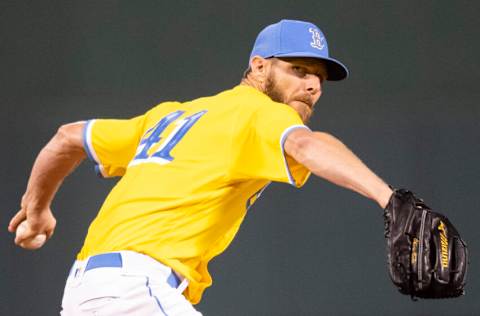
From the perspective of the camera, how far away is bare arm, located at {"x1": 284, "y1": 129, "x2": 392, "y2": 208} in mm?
1907

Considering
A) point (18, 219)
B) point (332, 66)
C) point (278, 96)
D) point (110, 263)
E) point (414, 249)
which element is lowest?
point (18, 219)

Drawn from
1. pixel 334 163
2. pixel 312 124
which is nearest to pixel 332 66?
pixel 334 163

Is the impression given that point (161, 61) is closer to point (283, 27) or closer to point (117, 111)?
point (117, 111)

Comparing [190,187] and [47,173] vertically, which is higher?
[190,187]

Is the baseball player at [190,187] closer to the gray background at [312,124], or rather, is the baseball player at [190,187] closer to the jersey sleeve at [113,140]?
the jersey sleeve at [113,140]

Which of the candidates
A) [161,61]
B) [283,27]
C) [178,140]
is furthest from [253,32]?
[178,140]

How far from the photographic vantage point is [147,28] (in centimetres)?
525

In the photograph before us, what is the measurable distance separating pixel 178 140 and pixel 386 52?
304 cm

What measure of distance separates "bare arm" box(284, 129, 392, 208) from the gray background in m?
3.03

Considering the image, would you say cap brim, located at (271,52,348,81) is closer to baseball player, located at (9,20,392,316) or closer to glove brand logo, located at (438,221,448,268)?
baseball player, located at (9,20,392,316)

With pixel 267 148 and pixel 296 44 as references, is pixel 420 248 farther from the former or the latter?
pixel 296 44

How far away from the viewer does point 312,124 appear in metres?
5.10

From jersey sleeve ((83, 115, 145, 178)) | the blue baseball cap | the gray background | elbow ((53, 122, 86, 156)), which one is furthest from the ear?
the gray background

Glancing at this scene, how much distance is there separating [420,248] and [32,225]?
1.35m
